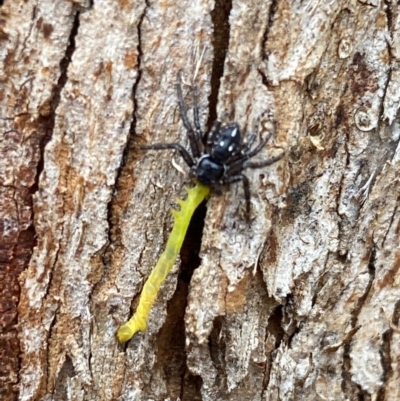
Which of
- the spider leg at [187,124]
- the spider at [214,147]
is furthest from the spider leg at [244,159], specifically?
the spider leg at [187,124]

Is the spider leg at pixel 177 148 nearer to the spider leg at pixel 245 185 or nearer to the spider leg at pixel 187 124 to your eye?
the spider leg at pixel 187 124

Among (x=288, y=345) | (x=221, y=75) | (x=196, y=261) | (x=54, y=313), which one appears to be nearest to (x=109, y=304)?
(x=54, y=313)

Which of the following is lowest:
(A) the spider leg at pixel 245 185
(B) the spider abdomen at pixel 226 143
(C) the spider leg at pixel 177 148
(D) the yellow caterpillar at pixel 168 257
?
(D) the yellow caterpillar at pixel 168 257

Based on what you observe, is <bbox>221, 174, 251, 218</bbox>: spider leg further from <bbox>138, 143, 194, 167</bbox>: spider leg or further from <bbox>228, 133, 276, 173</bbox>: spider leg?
<bbox>138, 143, 194, 167</bbox>: spider leg

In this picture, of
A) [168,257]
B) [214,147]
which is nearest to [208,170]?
[214,147]

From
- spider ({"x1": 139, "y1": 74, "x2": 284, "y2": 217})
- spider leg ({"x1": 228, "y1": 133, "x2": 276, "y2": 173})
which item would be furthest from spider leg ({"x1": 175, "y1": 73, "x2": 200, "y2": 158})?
spider leg ({"x1": 228, "y1": 133, "x2": 276, "y2": 173})

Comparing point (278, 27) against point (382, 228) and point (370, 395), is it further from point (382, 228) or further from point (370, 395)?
point (370, 395)

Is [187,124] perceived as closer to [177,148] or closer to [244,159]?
[177,148]
